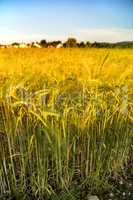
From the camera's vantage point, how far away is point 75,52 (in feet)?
8.19

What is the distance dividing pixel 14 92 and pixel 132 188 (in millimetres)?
795

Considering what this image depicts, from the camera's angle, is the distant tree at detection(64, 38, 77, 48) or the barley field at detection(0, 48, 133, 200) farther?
the distant tree at detection(64, 38, 77, 48)

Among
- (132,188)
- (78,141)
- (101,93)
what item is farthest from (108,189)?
(101,93)

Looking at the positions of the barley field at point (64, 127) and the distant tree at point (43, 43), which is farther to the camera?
the distant tree at point (43, 43)

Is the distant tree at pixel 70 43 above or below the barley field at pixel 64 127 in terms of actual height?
above

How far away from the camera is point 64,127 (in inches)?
75.5

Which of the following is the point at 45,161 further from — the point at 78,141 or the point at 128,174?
the point at 128,174

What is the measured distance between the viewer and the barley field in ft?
6.29

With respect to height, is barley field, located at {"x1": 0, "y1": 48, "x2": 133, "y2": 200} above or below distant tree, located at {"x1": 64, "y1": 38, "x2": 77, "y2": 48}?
below

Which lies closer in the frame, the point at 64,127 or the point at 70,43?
the point at 64,127

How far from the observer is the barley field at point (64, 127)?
192 centimetres

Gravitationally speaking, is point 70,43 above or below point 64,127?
above

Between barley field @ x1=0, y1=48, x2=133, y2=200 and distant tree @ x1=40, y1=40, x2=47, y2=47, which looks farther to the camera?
distant tree @ x1=40, y1=40, x2=47, y2=47

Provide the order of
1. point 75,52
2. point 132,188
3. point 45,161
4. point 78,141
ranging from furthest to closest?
point 75,52, point 132,188, point 78,141, point 45,161
